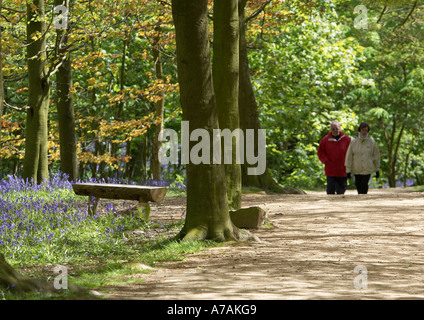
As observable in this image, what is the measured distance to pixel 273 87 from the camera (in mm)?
27203

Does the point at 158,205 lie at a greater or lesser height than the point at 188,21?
lesser

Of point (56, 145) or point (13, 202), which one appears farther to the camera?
point (56, 145)

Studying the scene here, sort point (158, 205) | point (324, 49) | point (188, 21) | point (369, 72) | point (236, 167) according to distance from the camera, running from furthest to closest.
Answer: point (369, 72) → point (324, 49) → point (158, 205) → point (236, 167) → point (188, 21)

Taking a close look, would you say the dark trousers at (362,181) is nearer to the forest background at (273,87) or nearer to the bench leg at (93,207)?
the forest background at (273,87)

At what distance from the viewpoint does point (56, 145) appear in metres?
22.8

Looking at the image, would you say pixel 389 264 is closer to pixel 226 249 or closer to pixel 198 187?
pixel 226 249

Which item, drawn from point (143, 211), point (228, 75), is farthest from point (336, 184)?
point (143, 211)

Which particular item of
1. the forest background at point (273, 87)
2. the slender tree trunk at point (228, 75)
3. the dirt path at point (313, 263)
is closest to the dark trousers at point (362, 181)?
the dirt path at point (313, 263)

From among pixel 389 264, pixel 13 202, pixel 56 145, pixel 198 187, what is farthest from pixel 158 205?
pixel 56 145

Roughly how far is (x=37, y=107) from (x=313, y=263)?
10111mm

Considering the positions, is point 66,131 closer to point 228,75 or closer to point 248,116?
point 248,116

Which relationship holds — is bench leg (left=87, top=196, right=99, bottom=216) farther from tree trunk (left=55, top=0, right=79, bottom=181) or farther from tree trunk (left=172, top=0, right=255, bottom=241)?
tree trunk (left=55, top=0, right=79, bottom=181)

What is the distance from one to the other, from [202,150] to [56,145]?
47.1ft

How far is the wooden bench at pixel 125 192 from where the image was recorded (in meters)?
10.9
